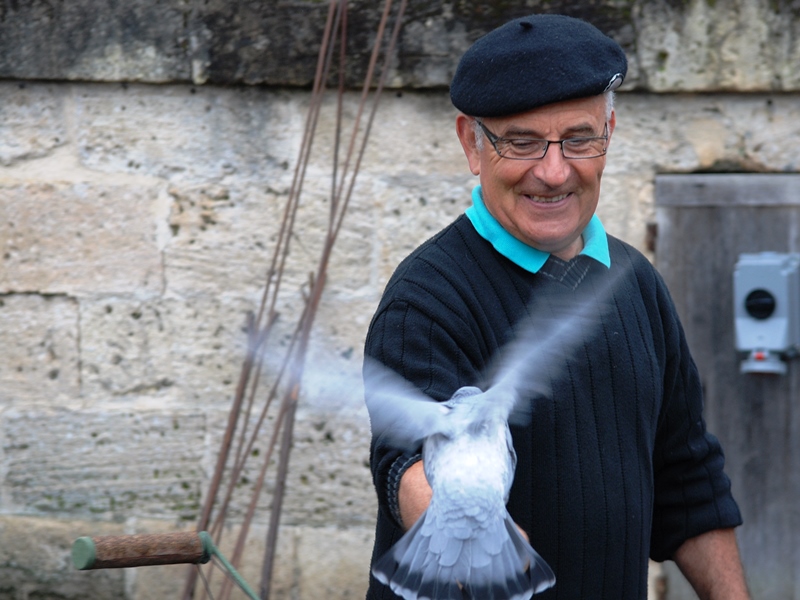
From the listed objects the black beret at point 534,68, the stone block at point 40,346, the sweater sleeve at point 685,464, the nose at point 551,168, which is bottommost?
the stone block at point 40,346

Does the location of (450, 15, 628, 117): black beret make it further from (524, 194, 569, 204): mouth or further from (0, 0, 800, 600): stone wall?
(0, 0, 800, 600): stone wall

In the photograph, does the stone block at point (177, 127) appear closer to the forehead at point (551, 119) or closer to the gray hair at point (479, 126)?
the gray hair at point (479, 126)

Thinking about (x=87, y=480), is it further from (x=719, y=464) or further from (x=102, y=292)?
(x=719, y=464)

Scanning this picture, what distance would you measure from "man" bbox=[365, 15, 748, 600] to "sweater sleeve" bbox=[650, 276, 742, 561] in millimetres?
93

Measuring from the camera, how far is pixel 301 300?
10.7 ft

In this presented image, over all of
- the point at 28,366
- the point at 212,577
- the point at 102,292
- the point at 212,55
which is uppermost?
the point at 212,55

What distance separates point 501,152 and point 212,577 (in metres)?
2.03

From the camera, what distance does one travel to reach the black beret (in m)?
1.68

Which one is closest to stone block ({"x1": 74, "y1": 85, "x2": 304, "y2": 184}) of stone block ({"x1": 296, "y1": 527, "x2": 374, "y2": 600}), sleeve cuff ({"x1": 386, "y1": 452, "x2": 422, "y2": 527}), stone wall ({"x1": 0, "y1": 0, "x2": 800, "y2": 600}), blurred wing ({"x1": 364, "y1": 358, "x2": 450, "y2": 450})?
stone wall ({"x1": 0, "y1": 0, "x2": 800, "y2": 600})

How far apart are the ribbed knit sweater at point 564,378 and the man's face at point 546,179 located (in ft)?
0.22

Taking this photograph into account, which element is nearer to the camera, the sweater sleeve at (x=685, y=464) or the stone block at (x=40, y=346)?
the sweater sleeve at (x=685, y=464)

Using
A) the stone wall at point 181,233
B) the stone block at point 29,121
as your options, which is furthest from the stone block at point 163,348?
the stone block at point 29,121

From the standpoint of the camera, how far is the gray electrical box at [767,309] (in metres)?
3.09

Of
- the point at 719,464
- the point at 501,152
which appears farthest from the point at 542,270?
the point at 719,464
